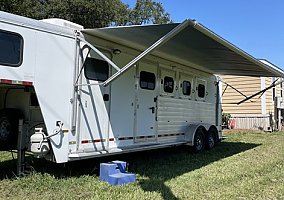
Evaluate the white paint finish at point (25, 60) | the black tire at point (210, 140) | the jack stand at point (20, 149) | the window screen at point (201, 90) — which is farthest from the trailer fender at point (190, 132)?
the white paint finish at point (25, 60)

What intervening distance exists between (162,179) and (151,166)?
144 cm

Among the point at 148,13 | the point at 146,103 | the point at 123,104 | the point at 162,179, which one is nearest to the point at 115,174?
the point at 162,179

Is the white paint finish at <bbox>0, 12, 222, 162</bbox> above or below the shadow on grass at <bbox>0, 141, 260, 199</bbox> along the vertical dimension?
above

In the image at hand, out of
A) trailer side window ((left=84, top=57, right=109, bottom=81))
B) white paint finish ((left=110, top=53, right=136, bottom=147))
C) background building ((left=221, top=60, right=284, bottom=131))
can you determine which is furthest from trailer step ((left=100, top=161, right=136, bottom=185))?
background building ((left=221, top=60, right=284, bottom=131))

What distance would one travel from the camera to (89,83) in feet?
21.8

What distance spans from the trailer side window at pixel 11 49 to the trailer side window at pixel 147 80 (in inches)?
121

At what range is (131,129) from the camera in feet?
25.3

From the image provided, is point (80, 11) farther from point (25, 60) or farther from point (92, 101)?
point (25, 60)

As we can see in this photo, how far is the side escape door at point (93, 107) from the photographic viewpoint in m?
6.51

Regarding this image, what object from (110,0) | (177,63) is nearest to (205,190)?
(177,63)

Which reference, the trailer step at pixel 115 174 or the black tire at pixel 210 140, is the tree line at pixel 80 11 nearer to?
the black tire at pixel 210 140

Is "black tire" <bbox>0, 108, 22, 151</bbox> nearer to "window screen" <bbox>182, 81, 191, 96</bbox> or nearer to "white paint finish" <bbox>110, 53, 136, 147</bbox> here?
"white paint finish" <bbox>110, 53, 136, 147</bbox>

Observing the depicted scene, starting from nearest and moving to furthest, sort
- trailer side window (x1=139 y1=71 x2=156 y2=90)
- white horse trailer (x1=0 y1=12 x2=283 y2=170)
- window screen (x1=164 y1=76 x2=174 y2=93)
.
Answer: white horse trailer (x1=0 y1=12 x2=283 y2=170)
trailer side window (x1=139 y1=71 x2=156 y2=90)
window screen (x1=164 y1=76 x2=174 y2=93)

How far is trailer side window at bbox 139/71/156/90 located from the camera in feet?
26.6
